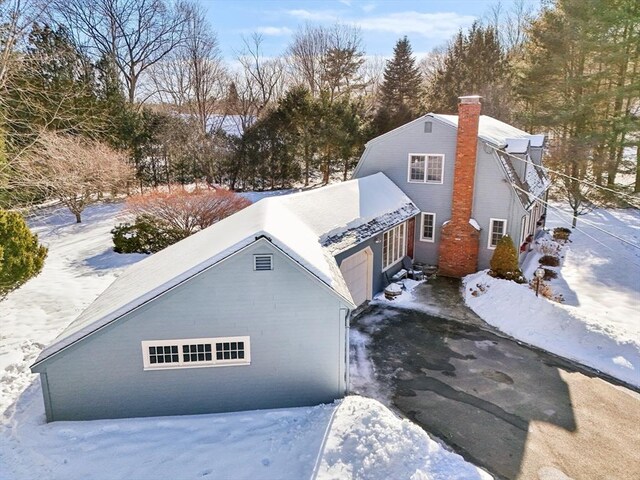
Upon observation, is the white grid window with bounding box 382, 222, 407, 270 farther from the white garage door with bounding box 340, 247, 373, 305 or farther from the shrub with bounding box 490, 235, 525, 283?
the shrub with bounding box 490, 235, 525, 283

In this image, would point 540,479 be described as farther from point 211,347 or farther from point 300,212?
point 300,212

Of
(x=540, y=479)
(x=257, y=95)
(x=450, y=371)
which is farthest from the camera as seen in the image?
(x=257, y=95)

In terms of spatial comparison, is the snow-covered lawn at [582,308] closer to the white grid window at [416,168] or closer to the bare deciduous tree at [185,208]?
the white grid window at [416,168]

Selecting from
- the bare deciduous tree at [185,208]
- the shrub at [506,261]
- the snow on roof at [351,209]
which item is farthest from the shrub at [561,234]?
the bare deciduous tree at [185,208]

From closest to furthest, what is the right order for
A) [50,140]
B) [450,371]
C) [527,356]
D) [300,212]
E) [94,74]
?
1. [450,371]
2. [527,356]
3. [300,212]
4. [50,140]
5. [94,74]

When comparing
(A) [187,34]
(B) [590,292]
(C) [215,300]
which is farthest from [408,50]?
(C) [215,300]

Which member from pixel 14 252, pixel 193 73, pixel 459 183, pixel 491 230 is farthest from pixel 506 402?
pixel 193 73

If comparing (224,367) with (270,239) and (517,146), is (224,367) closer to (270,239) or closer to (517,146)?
(270,239)
